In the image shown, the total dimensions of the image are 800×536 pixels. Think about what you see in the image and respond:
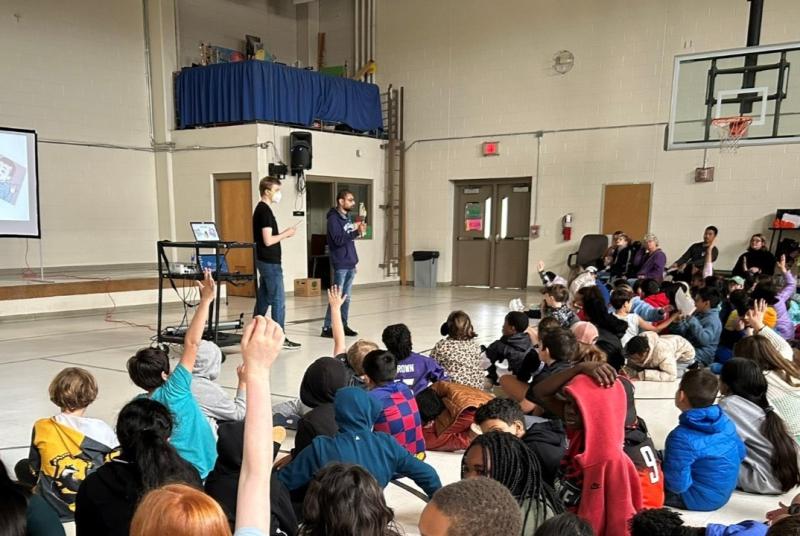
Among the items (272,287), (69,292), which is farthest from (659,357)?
(69,292)

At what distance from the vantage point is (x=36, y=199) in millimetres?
7102

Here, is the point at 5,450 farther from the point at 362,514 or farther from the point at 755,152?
the point at 755,152

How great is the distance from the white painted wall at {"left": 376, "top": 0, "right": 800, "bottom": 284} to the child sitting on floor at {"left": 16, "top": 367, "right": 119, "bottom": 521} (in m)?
8.75

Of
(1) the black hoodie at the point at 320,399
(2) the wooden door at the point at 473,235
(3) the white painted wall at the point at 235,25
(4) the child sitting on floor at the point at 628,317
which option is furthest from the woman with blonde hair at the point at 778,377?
(3) the white painted wall at the point at 235,25

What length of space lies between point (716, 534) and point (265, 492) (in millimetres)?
1065

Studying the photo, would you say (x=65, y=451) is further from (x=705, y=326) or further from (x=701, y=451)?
(x=705, y=326)

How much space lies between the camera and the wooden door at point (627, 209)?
9266 millimetres

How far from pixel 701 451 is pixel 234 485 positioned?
180 cm

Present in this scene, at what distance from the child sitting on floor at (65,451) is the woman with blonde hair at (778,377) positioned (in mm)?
2878

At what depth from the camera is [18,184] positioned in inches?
273

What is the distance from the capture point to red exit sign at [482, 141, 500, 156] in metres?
10.6

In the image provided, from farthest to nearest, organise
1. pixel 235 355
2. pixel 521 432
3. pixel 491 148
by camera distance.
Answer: pixel 491 148 < pixel 235 355 < pixel 521 432

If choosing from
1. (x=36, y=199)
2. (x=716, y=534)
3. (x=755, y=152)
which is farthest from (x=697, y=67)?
(x=36, y=199)

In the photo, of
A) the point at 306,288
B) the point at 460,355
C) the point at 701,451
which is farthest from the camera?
the point at 306,288
